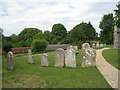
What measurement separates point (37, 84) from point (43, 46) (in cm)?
1964

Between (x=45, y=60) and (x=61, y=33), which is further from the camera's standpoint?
(x=61, y=33)

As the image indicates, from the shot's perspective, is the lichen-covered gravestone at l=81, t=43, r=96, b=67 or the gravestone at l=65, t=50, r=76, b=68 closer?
the gravestone at l=65, t=50, r=76, b=68

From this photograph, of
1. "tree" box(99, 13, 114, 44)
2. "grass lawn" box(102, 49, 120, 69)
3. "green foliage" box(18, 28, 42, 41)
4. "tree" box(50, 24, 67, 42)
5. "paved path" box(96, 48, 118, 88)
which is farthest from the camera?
"tree" box(99, 13, 114, 44)

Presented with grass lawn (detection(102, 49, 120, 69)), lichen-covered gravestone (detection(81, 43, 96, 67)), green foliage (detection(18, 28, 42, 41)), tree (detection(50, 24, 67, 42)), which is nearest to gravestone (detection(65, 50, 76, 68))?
lichen-covered gravestone (detection(81, 43, 96, 67))

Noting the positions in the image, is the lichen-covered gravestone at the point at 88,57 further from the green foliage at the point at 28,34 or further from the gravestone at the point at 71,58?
the green foliage at the point at 28,34

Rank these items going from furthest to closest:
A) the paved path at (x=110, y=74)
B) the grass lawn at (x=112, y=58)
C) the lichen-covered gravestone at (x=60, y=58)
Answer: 1. the grass lawn at (x=112, y=58)
2. the lichen-covered gravestone at (x=60, y=58)
3. the paved path at (x=110, y=74)

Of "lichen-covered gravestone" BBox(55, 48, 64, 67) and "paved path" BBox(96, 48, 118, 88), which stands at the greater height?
"lichen-covered gravestone" BBox(55, 48, 64, 67)

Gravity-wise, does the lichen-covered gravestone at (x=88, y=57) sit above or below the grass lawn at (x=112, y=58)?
above

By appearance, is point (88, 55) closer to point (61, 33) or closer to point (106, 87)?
point (106, 87)

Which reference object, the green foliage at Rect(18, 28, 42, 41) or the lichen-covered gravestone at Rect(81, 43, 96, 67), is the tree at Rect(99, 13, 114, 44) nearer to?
the green foliage at Rect(18, 28, 42, 41)

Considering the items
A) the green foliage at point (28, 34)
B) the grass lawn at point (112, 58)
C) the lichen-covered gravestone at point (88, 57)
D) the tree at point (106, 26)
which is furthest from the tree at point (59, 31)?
the lichen-covered gravestone at point (88, 57)

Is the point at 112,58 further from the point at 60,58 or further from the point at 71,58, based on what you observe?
the point at 60,58

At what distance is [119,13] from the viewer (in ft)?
51.5

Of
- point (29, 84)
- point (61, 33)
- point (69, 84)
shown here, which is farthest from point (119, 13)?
point (61, 33)
